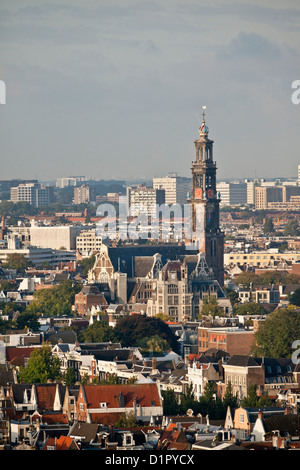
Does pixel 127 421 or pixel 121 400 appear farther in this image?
pixel 121 400

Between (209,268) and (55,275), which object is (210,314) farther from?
(55,275)

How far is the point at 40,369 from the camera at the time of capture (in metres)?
68.3

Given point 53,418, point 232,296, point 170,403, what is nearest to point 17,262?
point 232,296

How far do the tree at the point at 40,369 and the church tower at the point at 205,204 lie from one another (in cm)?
4034

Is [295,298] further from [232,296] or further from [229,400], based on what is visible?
[229,400]

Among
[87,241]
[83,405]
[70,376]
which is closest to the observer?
[83,405]

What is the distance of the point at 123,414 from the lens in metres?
55.7

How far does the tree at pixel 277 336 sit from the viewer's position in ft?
234

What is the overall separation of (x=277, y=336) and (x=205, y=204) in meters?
38.2

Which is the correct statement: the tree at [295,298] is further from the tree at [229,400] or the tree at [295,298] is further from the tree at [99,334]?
the tree at [229,400]

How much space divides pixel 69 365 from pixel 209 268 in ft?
104

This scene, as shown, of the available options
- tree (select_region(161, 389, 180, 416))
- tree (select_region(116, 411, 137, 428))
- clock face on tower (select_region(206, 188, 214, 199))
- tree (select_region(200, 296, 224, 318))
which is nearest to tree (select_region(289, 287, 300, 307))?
tree (select_region(200, 296, 224, 318))

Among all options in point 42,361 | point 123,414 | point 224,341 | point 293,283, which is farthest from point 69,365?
point 293,283
